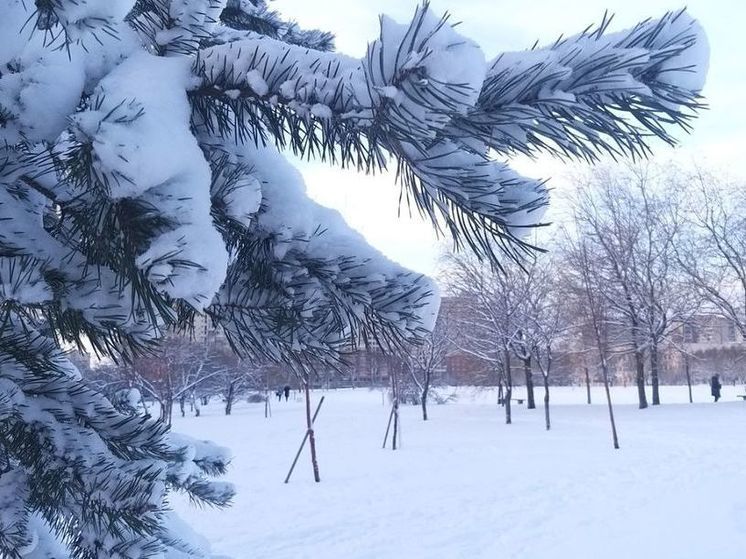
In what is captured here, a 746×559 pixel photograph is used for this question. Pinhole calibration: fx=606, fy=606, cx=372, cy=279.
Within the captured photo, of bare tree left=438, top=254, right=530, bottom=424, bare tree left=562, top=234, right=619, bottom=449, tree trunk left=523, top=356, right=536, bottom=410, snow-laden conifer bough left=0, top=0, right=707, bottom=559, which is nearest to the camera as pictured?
snow-laden conifer bough left=0, top=0, right=707, bottom=559

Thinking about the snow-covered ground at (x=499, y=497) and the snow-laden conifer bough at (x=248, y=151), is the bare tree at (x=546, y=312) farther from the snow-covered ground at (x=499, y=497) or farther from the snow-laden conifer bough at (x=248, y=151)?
the snow-laden conifer bough at (x=248, y=151)

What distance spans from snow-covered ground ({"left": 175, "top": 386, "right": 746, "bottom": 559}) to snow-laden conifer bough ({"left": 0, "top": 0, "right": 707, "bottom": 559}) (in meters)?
6.88

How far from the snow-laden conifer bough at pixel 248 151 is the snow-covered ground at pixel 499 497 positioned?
271 inches

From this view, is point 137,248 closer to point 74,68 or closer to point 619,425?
point 74,68

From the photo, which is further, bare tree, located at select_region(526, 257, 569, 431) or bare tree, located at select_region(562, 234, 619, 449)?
bare tree, located at select_region(526, 257, 569, 431)

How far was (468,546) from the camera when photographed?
7.54m

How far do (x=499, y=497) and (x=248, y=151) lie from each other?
10.1 m

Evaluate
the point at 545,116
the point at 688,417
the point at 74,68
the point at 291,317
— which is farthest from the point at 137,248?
the point at 688,417

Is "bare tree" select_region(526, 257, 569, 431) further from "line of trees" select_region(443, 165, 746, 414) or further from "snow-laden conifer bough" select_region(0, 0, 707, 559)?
"snow-laden conifer bough" select_region(0, 0, 707, 559)

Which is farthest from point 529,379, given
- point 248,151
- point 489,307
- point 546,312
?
point 248,151

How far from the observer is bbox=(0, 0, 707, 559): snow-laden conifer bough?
29.1 inches

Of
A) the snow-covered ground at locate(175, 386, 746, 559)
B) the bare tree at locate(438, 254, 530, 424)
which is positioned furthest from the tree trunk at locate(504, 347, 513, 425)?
the snow-covered ground at locate(175, 386, 746, 559)

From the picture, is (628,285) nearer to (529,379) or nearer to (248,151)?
(529,379)

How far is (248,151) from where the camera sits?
3.67 feet
